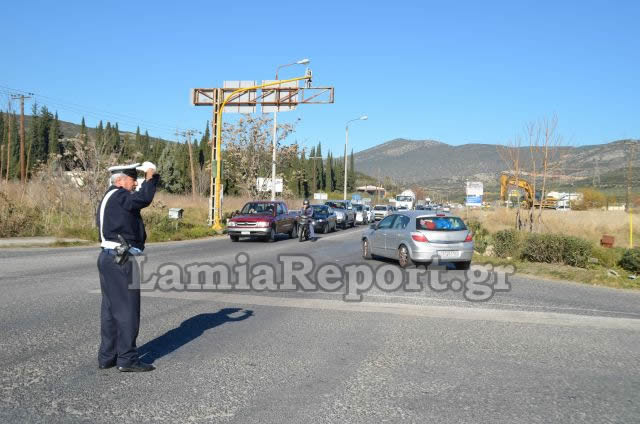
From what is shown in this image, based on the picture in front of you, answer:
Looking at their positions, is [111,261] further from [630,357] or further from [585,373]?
[630,357]

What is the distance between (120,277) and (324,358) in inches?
91.2

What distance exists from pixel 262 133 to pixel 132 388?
48.9 m

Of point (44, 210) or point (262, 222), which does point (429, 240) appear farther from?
point (44, 210)

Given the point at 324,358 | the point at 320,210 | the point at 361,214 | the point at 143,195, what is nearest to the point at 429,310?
the point at 324,358

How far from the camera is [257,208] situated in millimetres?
26906

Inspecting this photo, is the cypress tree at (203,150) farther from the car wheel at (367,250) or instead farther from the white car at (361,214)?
the car wheel at (367,250)

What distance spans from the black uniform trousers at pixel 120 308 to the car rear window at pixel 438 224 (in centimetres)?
1047

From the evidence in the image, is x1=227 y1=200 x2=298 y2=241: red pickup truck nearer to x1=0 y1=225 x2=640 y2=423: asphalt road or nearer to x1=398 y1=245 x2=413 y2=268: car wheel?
x1=398 y1=245 x2=413 y2=268: car wheel

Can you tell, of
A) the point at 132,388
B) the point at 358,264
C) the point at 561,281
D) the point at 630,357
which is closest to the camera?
the point at 132,388

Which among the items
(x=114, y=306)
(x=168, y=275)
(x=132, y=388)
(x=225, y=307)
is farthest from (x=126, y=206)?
(x=168, y=275)

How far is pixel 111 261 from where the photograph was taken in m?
5.53

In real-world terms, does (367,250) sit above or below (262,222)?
below

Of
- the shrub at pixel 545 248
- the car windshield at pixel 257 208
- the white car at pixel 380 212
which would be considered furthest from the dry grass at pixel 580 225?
the white car at pixel 380 212

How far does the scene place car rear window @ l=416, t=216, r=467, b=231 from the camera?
15.1 m
